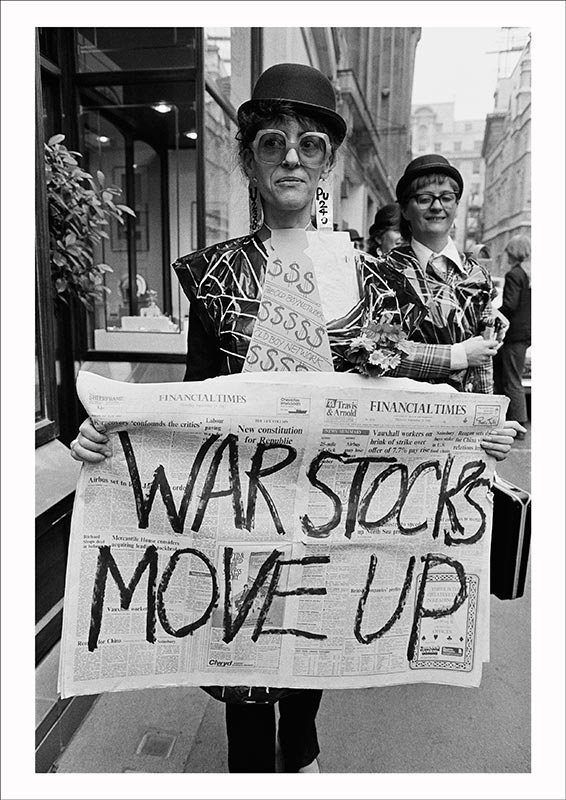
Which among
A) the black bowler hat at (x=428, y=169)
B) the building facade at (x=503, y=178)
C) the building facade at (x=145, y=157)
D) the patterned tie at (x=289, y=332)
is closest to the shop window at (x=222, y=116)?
the building facade at (x=145, y=157)

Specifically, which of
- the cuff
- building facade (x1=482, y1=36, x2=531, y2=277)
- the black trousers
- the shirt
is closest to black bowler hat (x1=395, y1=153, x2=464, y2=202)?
the shirt

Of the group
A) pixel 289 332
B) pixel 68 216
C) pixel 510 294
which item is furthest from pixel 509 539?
pixel 510 294

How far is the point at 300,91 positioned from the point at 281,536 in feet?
3.24

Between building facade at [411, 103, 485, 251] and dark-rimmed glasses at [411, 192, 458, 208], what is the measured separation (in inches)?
207

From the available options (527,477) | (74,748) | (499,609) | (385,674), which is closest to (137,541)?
(385,674)

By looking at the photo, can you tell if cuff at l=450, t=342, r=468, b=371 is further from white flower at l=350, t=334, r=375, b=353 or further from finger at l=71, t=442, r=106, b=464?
finger at l=71, t=442, r=106, b=464

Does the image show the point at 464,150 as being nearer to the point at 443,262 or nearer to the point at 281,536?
the point at 443,262

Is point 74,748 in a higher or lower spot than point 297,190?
lower

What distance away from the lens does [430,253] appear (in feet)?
7.38

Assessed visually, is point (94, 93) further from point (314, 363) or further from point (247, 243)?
point (314, 363)

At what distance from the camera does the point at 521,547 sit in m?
1.60

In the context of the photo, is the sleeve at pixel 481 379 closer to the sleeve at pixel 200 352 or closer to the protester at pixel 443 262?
the protester at pixel 443 262

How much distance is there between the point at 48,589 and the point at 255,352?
4.62 feet

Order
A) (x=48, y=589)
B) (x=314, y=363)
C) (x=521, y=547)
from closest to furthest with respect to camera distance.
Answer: (x=314, y=363) → (x=521, y=547) → (x=48, y=589)
